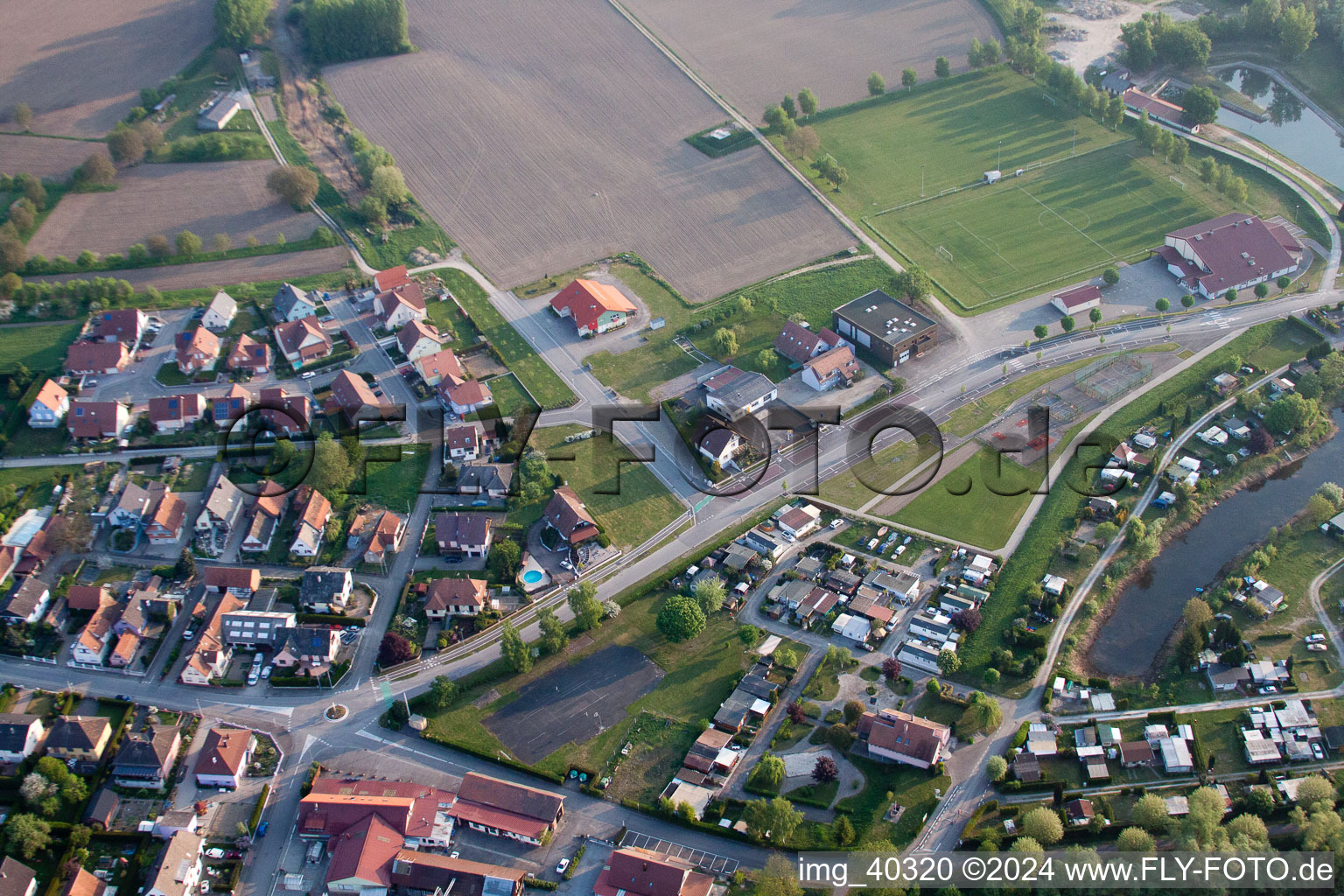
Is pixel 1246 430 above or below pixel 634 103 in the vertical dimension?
below

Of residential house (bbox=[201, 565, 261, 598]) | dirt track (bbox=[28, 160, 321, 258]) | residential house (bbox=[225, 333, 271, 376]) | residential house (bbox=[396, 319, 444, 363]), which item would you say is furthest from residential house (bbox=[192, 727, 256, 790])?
dirt track (bbox=[28, 160, 321, 258])

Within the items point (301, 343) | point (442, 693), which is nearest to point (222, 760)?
point (442, 693)

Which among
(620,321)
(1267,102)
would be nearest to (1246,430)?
(620,321)

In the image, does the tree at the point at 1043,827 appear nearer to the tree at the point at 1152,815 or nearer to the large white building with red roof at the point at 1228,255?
the tree at the point at 1152,815

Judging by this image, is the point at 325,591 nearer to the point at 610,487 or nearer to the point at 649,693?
the point at 610,487

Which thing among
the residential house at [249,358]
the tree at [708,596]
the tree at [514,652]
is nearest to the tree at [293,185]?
the residential house at [249,358]

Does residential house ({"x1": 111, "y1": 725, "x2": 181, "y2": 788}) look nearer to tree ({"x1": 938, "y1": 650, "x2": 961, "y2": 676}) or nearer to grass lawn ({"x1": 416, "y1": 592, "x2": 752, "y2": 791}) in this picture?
grass lawn ({"x1": 416, "y1": 592, "x2": 752, "y2": 791})

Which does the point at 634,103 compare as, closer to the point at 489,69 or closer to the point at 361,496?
the point at 489,69
